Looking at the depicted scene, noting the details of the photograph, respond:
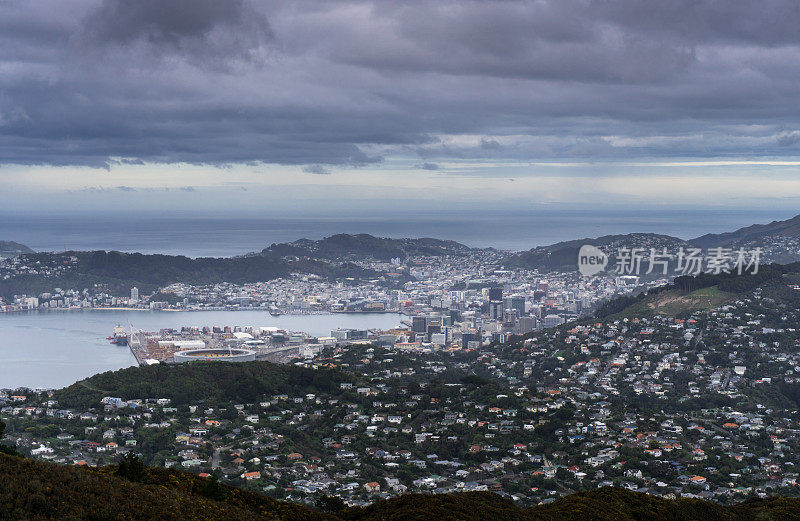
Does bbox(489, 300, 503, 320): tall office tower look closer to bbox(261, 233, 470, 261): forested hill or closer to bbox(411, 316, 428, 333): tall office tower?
bbox(411, 316, 428, 333): tall office tower

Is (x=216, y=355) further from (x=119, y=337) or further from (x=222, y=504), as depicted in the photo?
(x=222, y=504)

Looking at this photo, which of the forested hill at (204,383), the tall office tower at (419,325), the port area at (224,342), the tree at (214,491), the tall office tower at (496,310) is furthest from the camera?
the tall office tower at (496,310)

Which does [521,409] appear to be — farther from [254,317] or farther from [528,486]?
[254,317]

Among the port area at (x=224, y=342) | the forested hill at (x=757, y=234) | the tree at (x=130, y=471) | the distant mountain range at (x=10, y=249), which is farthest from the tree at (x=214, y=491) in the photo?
the distant mountain range at (x=10, y=249)

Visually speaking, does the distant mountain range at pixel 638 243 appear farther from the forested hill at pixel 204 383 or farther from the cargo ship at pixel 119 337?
the forested hill at pixel 204 383

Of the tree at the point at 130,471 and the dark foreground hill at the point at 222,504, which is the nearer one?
the dark foreground hill at the point at 222,504

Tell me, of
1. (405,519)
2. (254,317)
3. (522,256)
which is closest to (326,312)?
(254,317)

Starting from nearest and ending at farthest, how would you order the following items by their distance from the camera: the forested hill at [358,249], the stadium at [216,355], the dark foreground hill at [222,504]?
the dark foreground hill at [222,504] → the stadium at [216,355] → the forested hill at [358,249]
